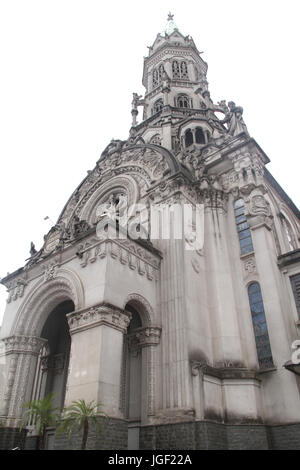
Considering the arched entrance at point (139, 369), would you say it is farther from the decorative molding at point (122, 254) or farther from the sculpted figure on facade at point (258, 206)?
the sculpted figure on facade at point (258, 206)

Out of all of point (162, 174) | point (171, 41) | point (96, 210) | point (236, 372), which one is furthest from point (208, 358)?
point (171, 41)

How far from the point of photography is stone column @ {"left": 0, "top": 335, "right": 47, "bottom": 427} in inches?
676

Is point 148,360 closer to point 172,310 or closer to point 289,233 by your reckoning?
point 172,310

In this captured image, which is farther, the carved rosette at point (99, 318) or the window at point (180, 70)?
the window at point (180, 70)

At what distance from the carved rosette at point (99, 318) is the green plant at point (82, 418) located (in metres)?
2.96

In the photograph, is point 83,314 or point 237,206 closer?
point 83,314

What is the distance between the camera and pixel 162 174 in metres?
23.9

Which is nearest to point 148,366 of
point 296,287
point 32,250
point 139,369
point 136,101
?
point 139,369

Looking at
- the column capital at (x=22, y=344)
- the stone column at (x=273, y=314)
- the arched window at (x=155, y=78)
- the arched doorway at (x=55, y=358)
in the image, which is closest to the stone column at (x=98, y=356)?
the column capital at (x=22, y=344)

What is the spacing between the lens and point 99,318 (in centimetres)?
1511

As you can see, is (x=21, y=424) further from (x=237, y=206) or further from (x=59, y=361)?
(x=237, y=206)

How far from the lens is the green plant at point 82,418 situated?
40.8 ft
